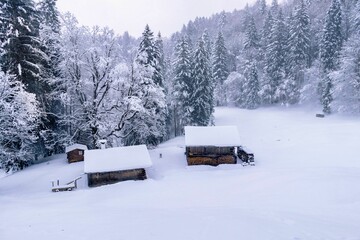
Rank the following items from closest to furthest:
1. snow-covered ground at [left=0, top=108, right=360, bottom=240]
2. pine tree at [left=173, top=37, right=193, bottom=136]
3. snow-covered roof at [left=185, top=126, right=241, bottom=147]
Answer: snow-covered ground at [left=0, top=108, right=360, bottom=240], snow-covered roof at [left=185, top=126, right=241, bottom=147], pine tree at [left=173, top=37, right=193, bottom=136]

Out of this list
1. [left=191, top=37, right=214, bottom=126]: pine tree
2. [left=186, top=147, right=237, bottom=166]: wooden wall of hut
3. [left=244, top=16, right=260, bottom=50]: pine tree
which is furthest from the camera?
[left=244, top=16, right=260, bottom=50]: pine tree

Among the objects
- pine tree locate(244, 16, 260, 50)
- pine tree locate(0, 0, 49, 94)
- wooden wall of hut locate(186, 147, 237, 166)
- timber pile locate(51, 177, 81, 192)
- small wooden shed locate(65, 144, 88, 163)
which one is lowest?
timber pile locate(51, 177, 81, 192)

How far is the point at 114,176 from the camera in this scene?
85.6 ft

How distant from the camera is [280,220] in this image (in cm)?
1341

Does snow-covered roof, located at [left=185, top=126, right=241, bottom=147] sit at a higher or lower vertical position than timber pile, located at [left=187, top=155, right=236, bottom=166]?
higher

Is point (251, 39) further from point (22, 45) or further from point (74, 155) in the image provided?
point (22, 45)

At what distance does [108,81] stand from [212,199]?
18861mm

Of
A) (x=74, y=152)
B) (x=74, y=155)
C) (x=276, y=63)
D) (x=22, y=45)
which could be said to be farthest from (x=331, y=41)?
(x=22, y=45)

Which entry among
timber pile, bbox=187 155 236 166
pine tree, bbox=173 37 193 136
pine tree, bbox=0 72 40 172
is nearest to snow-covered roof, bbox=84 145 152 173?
timber pile, bbox=187 155 236 166

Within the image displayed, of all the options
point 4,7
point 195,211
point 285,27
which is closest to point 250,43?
point 285,27

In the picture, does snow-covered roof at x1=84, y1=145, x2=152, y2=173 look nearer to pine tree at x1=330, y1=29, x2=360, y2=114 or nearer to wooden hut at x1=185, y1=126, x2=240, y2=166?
wooden hut at x1=185, y1=126, x2=240, y2=166

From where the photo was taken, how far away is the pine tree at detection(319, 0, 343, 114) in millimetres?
51656

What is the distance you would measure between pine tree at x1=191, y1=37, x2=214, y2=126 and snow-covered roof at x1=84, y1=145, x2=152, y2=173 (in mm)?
19718

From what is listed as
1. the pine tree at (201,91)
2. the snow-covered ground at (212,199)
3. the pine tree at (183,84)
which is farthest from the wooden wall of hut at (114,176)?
the pine tree at (201,91)
